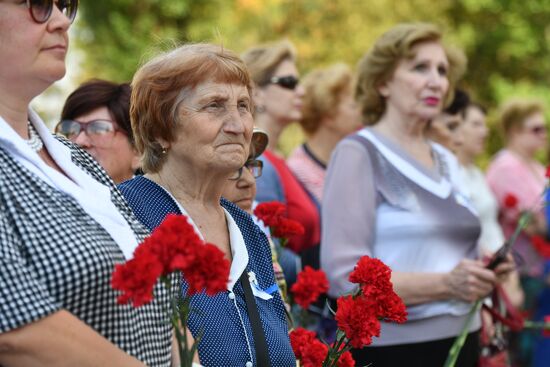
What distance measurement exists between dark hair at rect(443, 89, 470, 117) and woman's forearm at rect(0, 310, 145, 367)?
5177 mm

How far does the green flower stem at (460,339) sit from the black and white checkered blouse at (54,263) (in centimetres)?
218

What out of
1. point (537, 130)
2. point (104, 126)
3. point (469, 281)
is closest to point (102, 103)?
point (104, 126)

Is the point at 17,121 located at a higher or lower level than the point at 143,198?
higher

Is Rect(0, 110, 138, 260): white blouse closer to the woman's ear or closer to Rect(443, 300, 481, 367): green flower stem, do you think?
Rect(443, 300, 481, 367): green flower stem

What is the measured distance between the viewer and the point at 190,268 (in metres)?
1.96

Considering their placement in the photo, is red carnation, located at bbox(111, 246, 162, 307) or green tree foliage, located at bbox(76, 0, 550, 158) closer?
red carnation, located at bbox(111, 246, 162, 307)

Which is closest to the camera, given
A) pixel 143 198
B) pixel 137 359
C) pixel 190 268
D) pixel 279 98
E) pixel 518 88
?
pixel 190 268

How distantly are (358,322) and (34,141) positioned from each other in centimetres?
106

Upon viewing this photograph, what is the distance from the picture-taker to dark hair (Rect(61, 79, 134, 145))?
3.82 meters

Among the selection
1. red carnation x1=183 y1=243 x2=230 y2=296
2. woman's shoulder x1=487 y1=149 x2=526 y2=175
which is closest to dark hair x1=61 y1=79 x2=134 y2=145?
red carnation x1=183 y1=243 x2=230 y2=296

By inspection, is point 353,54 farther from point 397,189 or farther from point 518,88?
point 397,189

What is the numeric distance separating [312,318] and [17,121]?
259 centimetres

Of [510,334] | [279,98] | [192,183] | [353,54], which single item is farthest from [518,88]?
[192,183]

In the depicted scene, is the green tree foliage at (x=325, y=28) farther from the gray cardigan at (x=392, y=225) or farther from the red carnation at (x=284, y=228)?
the red carnation at (x=284, y=228)
